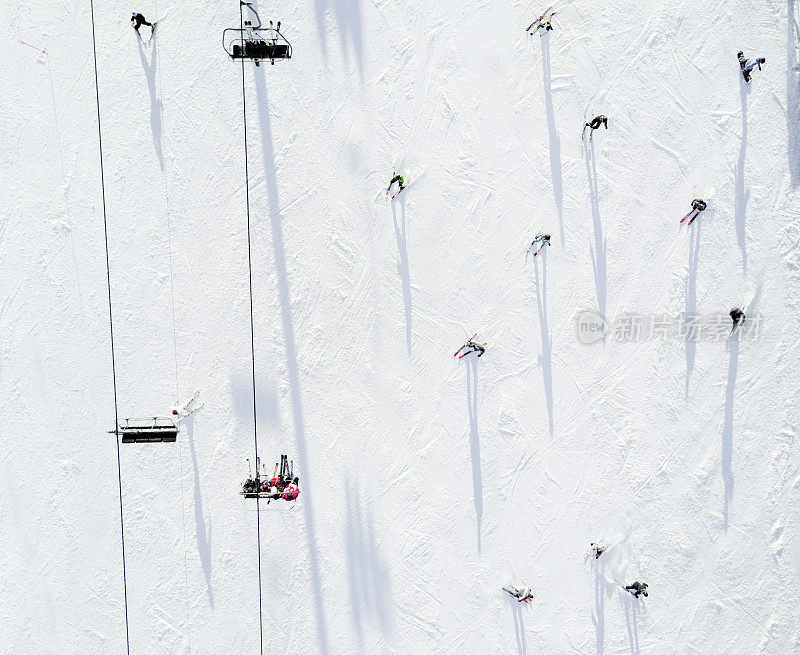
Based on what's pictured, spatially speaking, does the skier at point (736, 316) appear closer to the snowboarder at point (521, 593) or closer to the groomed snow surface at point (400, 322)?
the groomed snow surface at point (400, 322)

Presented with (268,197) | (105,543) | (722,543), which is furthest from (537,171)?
(105,543)

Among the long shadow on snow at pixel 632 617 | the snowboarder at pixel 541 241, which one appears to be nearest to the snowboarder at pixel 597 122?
the snowboarder at pixel 541 241

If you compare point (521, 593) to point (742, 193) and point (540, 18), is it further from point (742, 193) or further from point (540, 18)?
point (540, 18)

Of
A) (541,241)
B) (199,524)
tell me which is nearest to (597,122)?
(541,241)

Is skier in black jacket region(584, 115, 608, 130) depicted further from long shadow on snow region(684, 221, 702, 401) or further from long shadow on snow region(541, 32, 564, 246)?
long shadow on snow region(684, 221, 702, 401)

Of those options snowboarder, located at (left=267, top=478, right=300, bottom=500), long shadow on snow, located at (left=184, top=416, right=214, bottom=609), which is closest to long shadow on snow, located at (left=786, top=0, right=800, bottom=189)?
snowboarder, located at (left=267, top=478, right=300, bottom=500)
